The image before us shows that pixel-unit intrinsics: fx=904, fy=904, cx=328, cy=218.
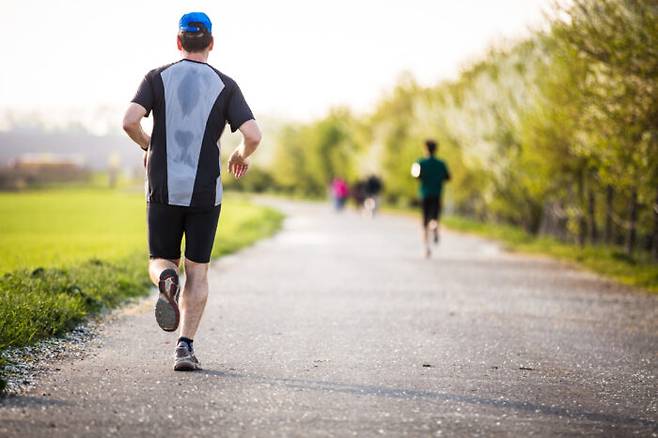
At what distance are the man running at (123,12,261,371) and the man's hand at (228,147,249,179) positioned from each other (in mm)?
12

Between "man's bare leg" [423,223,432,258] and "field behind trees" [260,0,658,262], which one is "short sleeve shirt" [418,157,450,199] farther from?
"field behind trees" [260,0,658,262]

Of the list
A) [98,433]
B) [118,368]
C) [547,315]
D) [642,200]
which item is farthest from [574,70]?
[98,433]

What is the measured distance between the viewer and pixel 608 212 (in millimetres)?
18984

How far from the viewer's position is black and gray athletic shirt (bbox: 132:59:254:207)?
19.2ft

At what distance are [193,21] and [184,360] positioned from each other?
87.5 inches

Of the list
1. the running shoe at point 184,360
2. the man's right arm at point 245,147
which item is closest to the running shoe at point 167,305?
the running shoe at point 184,360

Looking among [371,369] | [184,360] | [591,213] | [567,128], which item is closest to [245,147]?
[184,360]

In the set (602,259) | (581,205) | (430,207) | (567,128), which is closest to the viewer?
(602,259)

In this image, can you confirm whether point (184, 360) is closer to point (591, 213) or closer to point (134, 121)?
point (134, 121)

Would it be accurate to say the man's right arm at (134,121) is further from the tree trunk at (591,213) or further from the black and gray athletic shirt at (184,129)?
the tree trunk at (591,213)

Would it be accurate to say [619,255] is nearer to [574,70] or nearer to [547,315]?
[574,70]

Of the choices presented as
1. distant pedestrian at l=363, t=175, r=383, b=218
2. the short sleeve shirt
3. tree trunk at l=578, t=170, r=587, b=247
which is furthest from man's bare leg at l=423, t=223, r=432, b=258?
distant pedestrian at l=363, t=175, r=383, b=218

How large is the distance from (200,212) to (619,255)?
12.8 m

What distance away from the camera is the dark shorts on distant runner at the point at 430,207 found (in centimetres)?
1698
